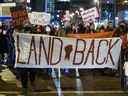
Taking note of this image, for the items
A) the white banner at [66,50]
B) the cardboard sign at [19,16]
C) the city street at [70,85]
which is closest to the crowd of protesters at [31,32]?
the city street at [70,85]

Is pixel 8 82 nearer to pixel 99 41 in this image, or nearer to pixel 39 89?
pixel 39 89

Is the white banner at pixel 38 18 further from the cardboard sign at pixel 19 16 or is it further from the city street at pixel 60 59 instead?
the cardboard sign at pixel 19 16

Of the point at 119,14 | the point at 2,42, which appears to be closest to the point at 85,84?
the point at 2,42

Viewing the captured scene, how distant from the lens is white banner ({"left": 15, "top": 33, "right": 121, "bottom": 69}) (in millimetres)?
10992

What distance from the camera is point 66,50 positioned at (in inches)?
436

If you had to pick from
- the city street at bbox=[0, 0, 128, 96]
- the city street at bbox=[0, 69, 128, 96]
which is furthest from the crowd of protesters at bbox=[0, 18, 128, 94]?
the city street at bbox=[0, 69, 128, 96]

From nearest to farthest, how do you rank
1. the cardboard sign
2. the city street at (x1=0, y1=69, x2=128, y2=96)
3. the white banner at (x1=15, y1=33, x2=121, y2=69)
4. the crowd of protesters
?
the white banner at (x1=15, y1=33, x2=121, y2=69)
the cardboard sign
the city street at (x1=0, y1=69, x2=128, y2=96)
the crowd of protesters

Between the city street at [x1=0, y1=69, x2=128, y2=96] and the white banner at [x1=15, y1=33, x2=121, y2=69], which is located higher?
the white banner at [x1=15, y1=33, x2=121, y2=69]

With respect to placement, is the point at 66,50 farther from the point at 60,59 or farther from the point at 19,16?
the point at 19,16

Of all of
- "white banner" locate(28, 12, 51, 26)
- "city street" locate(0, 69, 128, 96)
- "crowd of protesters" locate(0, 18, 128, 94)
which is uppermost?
"white banner" locate(28, 12, 51, 26)

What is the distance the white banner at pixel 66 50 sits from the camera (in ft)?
36.1

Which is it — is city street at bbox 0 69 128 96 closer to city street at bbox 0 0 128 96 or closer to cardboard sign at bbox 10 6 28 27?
city street at bbox 0 0 128 96

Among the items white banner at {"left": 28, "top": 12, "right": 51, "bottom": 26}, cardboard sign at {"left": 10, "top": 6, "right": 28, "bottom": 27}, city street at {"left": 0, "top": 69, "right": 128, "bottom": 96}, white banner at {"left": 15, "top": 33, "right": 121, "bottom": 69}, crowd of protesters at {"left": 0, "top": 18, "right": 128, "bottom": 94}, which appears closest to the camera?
white banner at {"left": 15, "top": 33, "right": 121, "bottom": 69}

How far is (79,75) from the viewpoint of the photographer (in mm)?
16062
